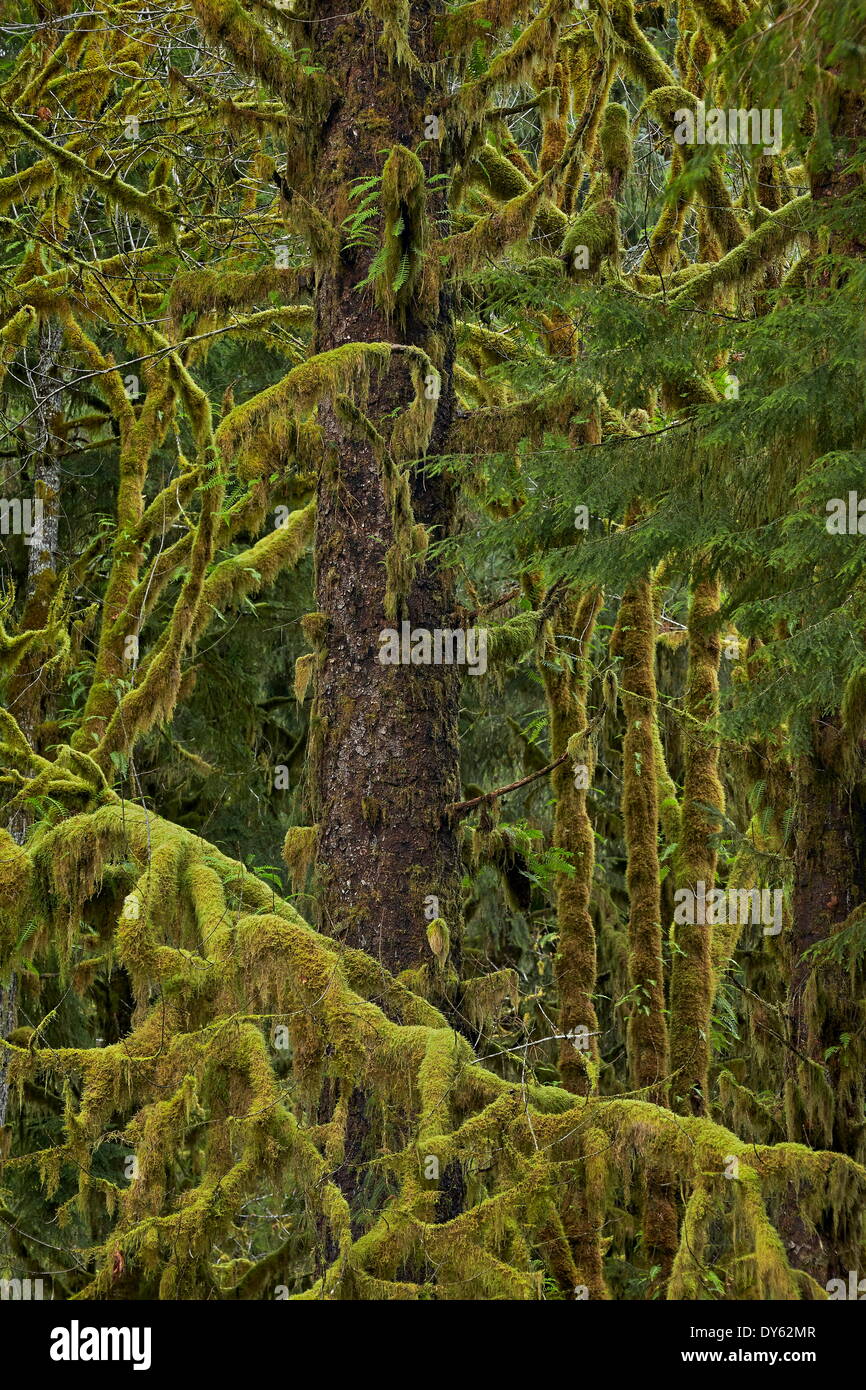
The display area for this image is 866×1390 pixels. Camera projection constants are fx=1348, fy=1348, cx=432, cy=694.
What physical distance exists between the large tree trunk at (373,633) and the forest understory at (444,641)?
2cm

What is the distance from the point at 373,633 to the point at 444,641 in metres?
0.34

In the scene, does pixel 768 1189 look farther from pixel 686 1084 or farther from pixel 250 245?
pixel 250 245

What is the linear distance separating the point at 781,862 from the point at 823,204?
11.1 ft

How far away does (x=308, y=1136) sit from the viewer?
14.4ft

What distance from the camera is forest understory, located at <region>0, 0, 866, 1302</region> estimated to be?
4488 mm

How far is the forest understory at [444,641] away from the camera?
14.7 feet

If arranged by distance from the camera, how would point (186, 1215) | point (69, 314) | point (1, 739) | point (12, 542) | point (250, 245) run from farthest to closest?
1. point (12, 542)
2. point (69, 314)
3. point (250, 245)
4. point (1, 739)
5. point (186, 1215)

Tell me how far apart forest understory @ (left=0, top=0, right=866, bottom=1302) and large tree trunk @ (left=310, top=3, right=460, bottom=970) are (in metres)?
0.02

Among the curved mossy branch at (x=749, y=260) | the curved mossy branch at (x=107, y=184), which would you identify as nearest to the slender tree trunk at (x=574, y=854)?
the curved mossy branch at (x=749, y=260)

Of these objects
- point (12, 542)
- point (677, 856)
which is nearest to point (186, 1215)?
point (677, 856)
